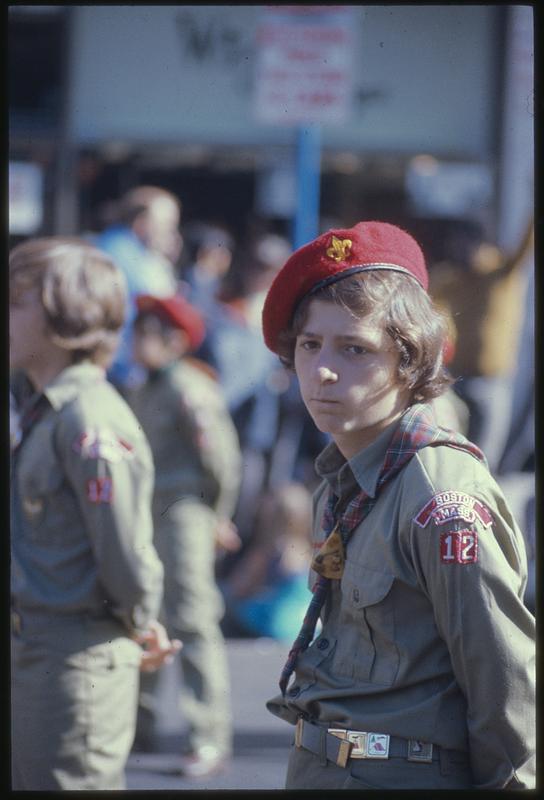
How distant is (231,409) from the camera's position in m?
8.59

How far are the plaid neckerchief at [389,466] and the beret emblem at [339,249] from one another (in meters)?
0.33

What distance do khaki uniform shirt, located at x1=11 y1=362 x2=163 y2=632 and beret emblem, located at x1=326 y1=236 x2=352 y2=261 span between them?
962 millimetres

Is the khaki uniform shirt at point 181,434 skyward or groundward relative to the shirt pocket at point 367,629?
groundward

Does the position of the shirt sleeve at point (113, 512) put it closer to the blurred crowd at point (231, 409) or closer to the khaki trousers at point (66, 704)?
the khaki trousers at point (66, 704)

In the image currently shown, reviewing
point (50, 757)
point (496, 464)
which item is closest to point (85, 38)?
point (496, 464)

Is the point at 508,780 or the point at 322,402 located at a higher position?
the point at 322,402

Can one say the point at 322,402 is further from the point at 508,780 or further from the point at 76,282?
the point at 76,282

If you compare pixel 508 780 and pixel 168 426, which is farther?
pixel 168 426

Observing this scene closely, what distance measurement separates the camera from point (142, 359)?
18.3ft

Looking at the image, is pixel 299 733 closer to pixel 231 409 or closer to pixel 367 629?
pixel 367 629

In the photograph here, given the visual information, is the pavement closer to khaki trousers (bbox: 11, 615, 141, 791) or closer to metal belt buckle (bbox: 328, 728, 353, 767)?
khaki trousers (bbox: 11, 615, 141, 791)

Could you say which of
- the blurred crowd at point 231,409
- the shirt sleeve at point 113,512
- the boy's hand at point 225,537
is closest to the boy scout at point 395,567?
the shirt sleeve at point 113,512

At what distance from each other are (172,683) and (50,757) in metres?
3.66

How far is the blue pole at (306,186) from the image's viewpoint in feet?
27.4
